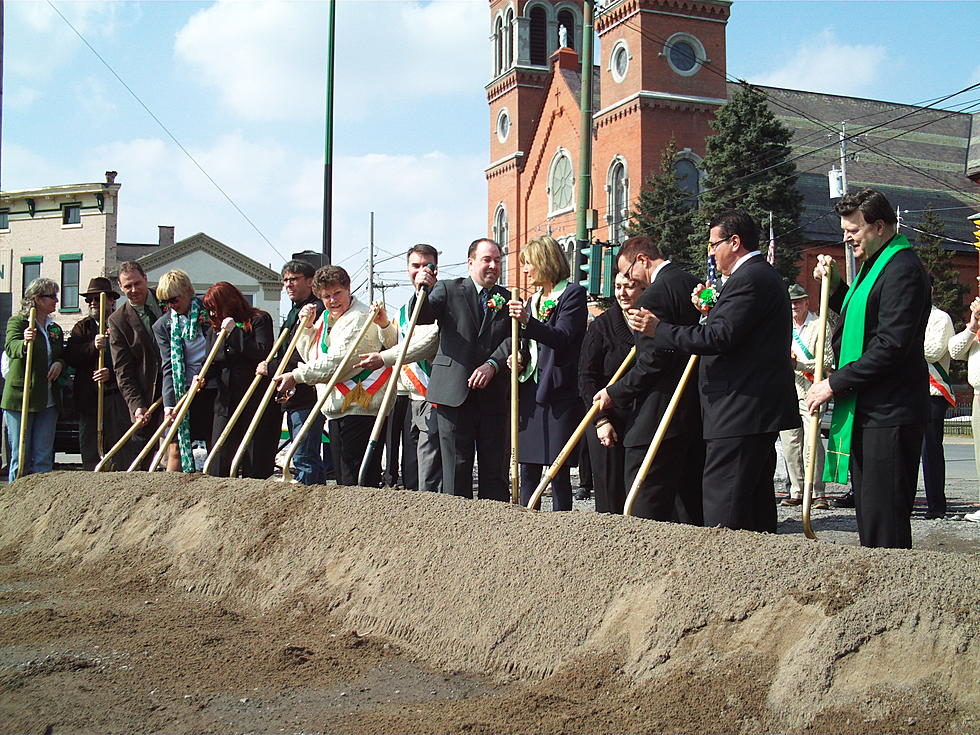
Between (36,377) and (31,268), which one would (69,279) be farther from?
(36,377)

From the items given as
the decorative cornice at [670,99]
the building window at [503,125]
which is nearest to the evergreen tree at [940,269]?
the decorative cornice at [670,99]

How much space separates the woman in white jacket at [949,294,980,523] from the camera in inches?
313

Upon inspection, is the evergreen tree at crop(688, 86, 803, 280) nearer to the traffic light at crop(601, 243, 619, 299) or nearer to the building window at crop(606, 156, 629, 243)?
the building window at crop(606, 156, 629, 243)

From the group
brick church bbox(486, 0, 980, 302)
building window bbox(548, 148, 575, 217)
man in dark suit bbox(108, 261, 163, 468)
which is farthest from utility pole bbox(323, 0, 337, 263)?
building window bbox(548, 148, 575, 217)

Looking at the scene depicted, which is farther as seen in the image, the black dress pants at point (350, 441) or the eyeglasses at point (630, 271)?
the black dress pants at point (350, 441)

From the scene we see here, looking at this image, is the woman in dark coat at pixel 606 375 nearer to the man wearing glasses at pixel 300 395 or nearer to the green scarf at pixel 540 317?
the green scarf at pixel 540 317

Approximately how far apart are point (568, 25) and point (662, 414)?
5893 centimetres

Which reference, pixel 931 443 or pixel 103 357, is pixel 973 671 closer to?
pixel 931 443

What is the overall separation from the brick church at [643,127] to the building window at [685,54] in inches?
1.9

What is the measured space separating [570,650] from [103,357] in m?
6.41

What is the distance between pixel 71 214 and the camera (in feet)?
141

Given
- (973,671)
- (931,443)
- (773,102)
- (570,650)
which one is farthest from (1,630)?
(773,102)

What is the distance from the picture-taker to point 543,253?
6980mm

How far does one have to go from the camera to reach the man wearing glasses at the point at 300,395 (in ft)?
25.0
